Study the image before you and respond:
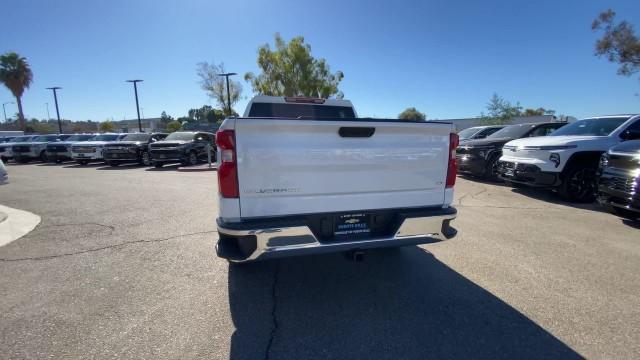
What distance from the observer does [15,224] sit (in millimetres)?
5516

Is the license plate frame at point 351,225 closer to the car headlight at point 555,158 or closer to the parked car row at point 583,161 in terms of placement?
the parked car row at point 583,161

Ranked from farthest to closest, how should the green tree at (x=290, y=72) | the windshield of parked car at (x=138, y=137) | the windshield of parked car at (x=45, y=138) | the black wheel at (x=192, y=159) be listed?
1. the green tree at (x=290, y=72)
2. the windshield of parked car at (x=45, y=138)
3. the windshield of parked car at (x=138, y=137)
4. the black wheel at (x=192, y=159)

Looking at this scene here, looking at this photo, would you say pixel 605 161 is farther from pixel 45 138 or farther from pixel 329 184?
pixel 45 138

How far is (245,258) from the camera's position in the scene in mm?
2504

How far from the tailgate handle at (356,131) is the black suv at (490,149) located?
815cm

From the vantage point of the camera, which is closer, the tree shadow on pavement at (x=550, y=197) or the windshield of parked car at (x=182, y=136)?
the tree shadow on pavement at (x=550, y=197)

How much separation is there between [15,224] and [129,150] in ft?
35.5

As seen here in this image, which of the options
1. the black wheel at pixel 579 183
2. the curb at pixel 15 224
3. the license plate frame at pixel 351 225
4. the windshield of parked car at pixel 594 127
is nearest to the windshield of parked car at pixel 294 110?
the license plate frame at pixel 351 225

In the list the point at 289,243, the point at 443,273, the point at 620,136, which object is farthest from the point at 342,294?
the point at 620,136

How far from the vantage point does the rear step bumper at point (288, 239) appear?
96.7 inches

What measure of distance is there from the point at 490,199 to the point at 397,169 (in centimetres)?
569

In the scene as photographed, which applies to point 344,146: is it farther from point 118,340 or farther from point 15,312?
point 15,312

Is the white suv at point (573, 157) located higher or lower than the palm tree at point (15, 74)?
lower

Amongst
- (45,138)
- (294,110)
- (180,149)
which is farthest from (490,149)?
(45,138)
